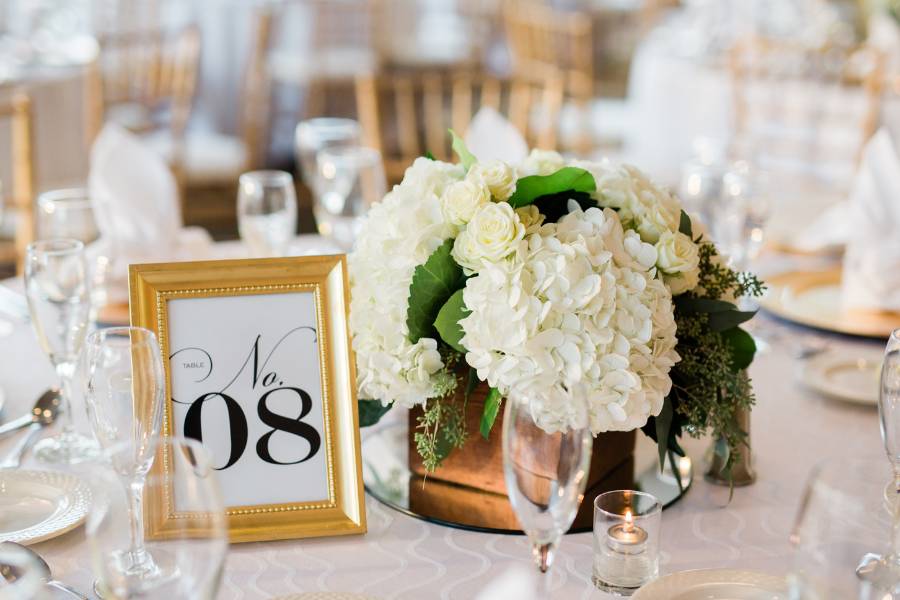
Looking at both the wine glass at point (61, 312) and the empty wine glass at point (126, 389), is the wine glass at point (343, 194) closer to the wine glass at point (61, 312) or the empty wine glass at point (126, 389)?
the wine glass at point (61, 312)

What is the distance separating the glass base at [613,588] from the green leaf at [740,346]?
1.00ft

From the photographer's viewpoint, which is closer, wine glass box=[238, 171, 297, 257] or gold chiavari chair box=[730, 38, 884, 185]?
wine glass box=[238, 171, 297, 257]

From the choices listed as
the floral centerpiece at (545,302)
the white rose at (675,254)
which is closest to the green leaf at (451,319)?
the floral centerpiece at (545,302)

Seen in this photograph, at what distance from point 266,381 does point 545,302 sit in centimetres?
31

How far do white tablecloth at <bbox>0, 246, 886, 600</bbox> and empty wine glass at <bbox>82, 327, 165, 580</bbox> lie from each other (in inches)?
5.5

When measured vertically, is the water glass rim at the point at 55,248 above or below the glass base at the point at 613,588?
above

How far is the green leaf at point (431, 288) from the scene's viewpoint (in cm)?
110

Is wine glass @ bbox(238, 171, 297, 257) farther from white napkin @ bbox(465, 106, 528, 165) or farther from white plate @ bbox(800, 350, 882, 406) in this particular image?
white plate @ bbox(800, 350, 882, 406)

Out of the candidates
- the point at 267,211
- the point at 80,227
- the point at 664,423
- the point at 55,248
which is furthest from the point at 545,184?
the point at 80,227

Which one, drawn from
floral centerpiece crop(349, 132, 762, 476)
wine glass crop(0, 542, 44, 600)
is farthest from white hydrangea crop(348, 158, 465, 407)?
wine glass crop(0, 542, 44, 600)

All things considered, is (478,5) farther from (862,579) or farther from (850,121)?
(862,579)

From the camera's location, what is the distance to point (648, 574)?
1.03 m

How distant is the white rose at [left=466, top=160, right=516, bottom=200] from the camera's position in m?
1.10

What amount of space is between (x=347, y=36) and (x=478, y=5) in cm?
94
